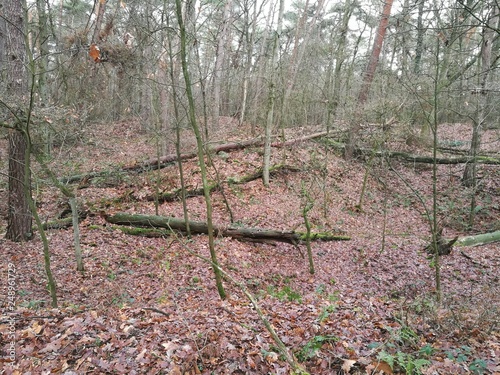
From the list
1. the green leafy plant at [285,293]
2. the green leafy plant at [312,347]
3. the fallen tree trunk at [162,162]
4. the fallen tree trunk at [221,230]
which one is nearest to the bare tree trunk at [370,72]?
the fallen tree trunk at [162,162]

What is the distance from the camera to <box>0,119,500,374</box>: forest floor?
348cm

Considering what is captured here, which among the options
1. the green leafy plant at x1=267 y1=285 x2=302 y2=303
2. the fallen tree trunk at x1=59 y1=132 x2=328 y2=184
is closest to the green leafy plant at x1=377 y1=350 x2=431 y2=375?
the green leafy plant at x1=267 y1=285 x2=302 y2=303

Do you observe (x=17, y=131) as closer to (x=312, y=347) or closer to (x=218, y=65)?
(x=312, y=347)

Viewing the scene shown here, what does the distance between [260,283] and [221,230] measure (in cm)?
209

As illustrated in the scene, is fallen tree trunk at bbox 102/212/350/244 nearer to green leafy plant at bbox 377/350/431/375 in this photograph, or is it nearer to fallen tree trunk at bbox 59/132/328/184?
fallen tree trunk at bbox 59/132/328/184

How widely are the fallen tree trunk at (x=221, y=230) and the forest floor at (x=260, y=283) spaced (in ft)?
0.79

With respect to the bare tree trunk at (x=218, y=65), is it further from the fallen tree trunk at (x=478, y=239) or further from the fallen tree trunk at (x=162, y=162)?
the fallen tree trunk at (x=478, y=239)

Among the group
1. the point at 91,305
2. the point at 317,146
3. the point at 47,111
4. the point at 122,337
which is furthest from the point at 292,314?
the point at 317,146

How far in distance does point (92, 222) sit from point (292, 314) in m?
6.78

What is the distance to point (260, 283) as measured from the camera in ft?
23.4

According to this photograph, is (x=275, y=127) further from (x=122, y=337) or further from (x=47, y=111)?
(x=122, y=337)

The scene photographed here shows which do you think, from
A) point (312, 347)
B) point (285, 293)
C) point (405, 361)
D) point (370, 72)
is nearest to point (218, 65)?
point (370, 72)

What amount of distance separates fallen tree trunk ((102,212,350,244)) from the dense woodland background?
0.04 metres

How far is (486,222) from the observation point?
35.1 feet
